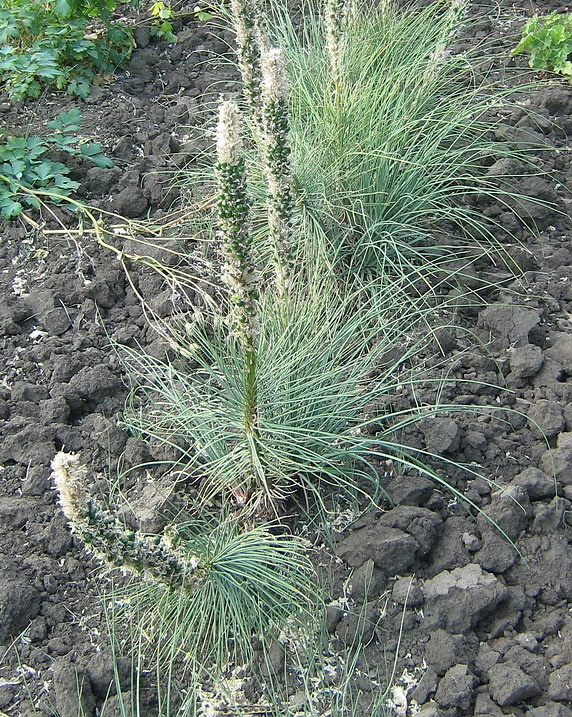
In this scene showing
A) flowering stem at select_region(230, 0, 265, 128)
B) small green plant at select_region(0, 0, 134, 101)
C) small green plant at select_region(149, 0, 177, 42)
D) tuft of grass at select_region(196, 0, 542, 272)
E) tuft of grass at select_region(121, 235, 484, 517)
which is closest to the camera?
tuft of grass at select_region(121, 235, 484, 517)

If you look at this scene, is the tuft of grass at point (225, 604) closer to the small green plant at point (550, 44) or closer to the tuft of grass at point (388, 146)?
the tuft of grass at point (388, 146)

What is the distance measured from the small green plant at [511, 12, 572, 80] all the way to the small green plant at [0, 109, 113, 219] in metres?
2.41

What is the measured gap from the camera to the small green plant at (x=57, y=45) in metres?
4.56

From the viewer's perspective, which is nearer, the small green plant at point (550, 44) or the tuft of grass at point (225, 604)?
the tuft of grass at point (225, 604)

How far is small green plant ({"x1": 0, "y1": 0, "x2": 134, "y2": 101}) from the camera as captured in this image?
456cm

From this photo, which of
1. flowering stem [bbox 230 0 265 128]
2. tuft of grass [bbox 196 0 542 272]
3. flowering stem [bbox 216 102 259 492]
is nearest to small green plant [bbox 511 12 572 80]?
tuft of grass [bbox 196 0 542 272]

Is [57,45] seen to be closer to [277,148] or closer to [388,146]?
[388,146]

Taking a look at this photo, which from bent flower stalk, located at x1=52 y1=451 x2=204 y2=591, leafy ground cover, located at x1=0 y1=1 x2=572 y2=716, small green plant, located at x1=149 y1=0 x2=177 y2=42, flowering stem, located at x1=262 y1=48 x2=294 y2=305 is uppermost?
flowering stem, located at x1=262 y1=48 x2=294 y2=305

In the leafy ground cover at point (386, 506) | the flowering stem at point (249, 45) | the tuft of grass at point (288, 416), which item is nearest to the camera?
the leafy ground cover at point (386, 506)

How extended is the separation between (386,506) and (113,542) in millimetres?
1045

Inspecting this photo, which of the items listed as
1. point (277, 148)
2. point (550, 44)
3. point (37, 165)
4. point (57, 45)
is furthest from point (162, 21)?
point (277, 148)

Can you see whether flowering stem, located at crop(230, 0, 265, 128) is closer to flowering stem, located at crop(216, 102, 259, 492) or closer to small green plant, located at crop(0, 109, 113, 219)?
flowering stem, located at crop(216, 102, 259, 492)

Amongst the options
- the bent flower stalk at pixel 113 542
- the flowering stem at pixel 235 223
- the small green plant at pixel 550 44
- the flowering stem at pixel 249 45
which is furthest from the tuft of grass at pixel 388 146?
the bent flower stalk at pixel 113 542

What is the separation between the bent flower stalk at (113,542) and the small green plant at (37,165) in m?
2.19
